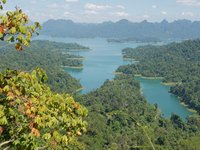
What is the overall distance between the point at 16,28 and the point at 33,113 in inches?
24.7

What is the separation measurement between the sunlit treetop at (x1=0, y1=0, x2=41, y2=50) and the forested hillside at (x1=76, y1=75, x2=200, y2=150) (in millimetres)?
11491

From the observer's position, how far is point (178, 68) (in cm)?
6662

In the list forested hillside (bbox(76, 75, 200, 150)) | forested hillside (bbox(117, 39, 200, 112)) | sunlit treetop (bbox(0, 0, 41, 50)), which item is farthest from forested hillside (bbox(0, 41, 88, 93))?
sunlit treetop (bbox(0, 0, 41, 50))

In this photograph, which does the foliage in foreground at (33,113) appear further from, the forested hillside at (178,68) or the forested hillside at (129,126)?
the forested hillside at (178,68)

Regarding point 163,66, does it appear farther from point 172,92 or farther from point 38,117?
point 38,117

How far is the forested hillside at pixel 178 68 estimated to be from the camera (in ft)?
150

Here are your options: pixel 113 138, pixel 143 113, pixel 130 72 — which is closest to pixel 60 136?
pixel 113 138

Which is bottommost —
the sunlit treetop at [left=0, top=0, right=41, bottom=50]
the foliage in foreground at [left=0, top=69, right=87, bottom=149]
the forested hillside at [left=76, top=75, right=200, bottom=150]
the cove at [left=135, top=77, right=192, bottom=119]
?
the cove at [left=135, top=77, right=192, bottom=119]

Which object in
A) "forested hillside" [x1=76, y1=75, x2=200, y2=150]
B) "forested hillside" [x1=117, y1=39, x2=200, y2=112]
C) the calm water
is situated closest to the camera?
"forested hillside" [x1=76, y1=75, x2=200, y2=150]

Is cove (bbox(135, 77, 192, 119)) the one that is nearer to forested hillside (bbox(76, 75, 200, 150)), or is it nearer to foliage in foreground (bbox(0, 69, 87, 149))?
forested hillside (bbox(76, 75, 200, 150))

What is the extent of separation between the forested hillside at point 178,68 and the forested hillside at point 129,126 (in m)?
5.99

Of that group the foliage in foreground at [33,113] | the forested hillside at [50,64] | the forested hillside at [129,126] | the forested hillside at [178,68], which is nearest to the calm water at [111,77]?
the forested hillside at [178,68]

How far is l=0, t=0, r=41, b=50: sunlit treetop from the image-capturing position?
2.63 metres

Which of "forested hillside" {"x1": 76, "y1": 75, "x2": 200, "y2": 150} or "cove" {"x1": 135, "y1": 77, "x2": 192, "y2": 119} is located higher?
"forested hillside" {"x1": 76, "y1": 75, "x2": 200, "y2": 150}
